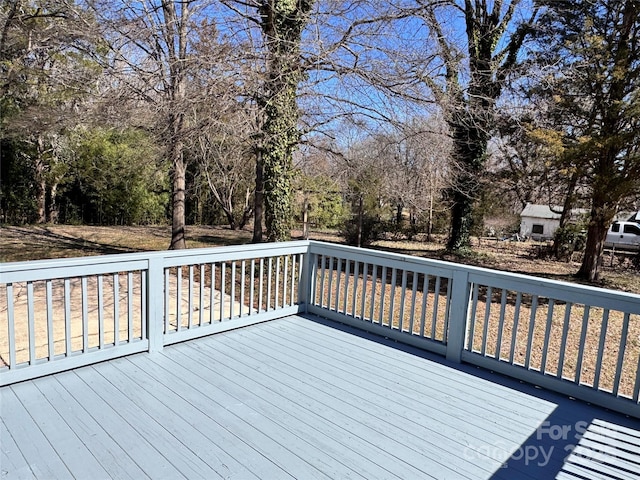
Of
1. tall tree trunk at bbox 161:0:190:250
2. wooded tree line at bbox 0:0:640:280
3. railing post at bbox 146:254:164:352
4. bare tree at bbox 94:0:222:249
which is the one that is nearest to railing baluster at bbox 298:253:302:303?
railing post at bbox 146:254:164:352

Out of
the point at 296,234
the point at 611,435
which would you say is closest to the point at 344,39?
the point at 611,435

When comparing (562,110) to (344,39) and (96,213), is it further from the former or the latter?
(96,213)

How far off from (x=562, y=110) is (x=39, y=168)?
14.5 metres

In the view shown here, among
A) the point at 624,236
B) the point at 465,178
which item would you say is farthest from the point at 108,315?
the point at 624,236

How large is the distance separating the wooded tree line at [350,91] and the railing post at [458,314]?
328cm

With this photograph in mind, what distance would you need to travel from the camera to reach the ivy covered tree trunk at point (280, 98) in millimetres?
5379

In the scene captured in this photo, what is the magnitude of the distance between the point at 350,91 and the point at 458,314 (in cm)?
392

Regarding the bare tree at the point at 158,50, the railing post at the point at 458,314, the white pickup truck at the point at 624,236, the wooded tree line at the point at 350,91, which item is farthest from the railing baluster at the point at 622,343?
the white pickup truck at the point at 624,236

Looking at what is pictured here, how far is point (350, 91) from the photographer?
6012 millimetres

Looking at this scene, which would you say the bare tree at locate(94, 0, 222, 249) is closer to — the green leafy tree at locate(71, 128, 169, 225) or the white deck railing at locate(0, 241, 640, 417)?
the white deck railing at locate(0, 241, 640, 417)

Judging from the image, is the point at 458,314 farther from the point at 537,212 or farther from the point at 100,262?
the point at 537,212

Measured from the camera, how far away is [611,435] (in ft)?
7.77

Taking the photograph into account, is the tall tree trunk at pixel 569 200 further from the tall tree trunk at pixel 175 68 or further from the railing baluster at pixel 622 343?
the tall tree trunk at pixel 175 68

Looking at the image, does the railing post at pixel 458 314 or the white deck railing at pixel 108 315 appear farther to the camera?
the railing post at pixel 458 314
